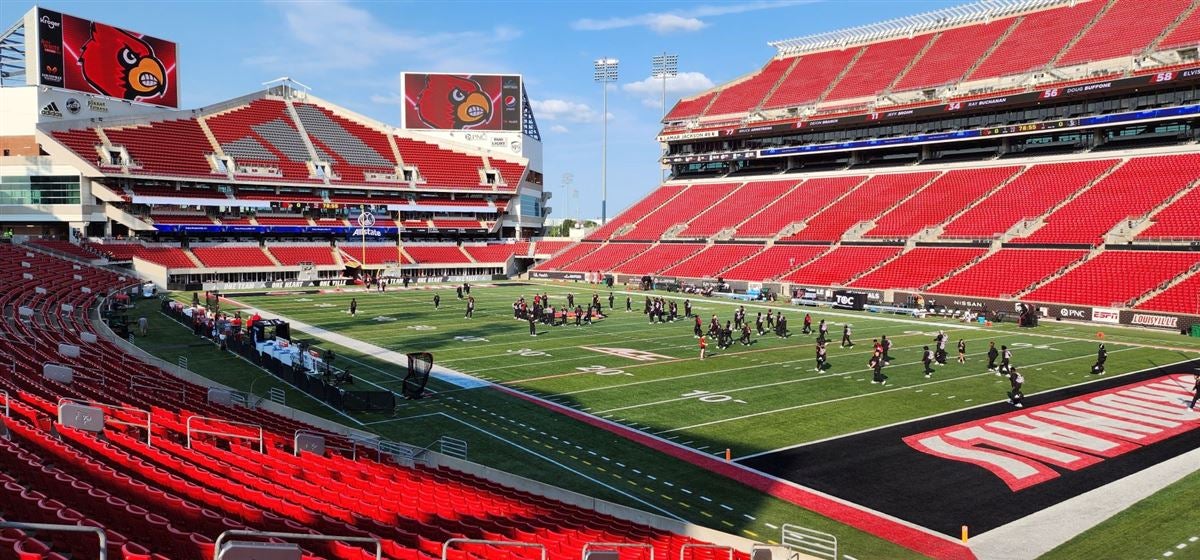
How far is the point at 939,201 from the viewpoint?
5547 centimetres

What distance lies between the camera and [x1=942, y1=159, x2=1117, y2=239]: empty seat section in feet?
161

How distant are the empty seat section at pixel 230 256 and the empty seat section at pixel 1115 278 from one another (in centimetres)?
5605

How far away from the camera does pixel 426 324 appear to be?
3731 cm

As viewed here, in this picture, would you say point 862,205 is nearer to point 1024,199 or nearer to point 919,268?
point 1024,199

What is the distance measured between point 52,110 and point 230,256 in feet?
57.4

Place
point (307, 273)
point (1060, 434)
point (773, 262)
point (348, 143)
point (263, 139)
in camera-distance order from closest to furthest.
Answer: point (1060, 434)
point (773, 262)
point (307, 273)
point (263, 139)
point (348, 143)

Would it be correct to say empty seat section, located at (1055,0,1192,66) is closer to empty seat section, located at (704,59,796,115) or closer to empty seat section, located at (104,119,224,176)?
empty seat section, located at (704,59,796,115)

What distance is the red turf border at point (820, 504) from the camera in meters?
11.5

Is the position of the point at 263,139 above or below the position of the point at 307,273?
above

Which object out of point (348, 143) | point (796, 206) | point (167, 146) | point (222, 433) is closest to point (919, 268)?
point (796, 206)

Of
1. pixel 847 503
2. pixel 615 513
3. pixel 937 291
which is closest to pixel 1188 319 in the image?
pixel 937 291

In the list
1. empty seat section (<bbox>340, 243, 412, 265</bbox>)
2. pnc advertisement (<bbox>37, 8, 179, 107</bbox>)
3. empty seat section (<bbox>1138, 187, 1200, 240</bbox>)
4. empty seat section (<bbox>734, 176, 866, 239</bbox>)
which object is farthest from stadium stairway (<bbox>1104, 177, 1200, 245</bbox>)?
pnc advertisement (<bbox>37, 8, 179, 107</bbox>)

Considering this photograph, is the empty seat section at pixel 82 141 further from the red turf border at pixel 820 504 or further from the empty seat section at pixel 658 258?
the red turf border at pixel 820 504

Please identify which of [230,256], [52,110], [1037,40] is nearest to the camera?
[52,110]
